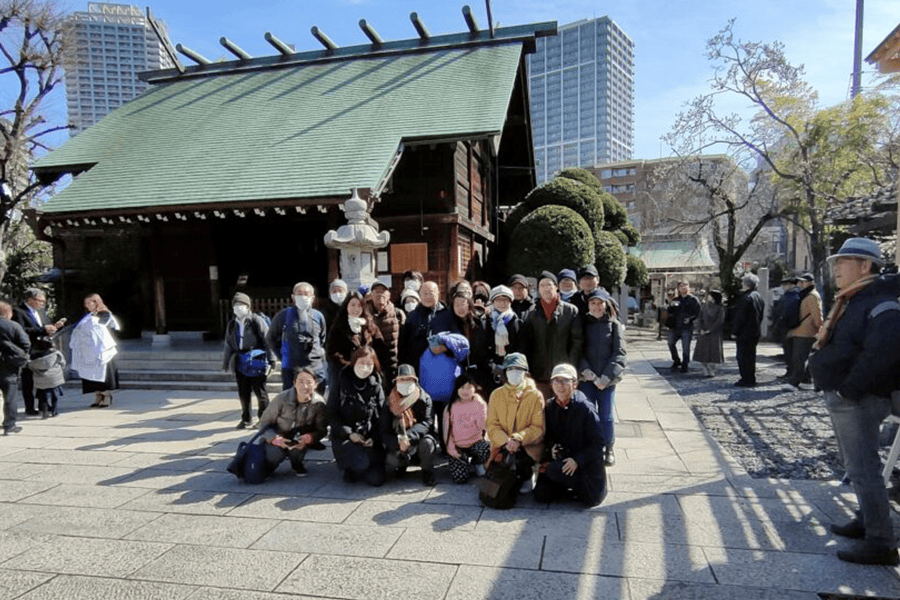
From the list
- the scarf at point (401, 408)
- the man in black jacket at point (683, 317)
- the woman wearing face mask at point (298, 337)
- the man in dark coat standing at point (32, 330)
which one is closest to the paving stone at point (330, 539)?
the scarf at point (401, 408)

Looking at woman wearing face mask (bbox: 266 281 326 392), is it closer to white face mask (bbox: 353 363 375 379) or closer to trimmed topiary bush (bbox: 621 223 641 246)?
white face mask (bbox: 353 363 375 379)

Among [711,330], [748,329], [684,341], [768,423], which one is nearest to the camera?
[768,423]

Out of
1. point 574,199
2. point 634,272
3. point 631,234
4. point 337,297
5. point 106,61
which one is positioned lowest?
point 337,297

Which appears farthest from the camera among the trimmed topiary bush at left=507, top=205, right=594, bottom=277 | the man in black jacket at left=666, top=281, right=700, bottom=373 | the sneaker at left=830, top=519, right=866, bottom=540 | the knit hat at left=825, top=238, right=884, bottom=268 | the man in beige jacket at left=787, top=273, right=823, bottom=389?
the trimmed topiary bush at left=507, top=205, right=594, bottom=277

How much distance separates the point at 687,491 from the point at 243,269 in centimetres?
1150

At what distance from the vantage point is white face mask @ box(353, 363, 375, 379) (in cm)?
473

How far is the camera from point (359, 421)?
15.6 ft

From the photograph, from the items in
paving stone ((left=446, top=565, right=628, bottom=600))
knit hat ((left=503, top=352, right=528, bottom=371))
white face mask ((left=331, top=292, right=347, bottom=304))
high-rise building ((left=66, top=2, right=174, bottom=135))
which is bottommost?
paving stone ((left=446, top=565, right=628, bottom=600))

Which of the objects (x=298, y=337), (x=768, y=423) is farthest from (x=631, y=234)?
(x=298, y=337)

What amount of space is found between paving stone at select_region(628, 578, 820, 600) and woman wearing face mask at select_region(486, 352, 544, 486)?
1.40m

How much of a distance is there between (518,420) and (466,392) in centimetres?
59

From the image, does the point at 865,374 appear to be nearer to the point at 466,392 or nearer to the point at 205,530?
the point at 466,392

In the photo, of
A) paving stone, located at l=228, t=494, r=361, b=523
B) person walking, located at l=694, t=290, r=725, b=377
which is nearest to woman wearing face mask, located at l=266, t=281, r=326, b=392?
paving stone, located at l=228, t=494, r=361, b=523

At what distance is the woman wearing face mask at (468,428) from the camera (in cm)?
474
